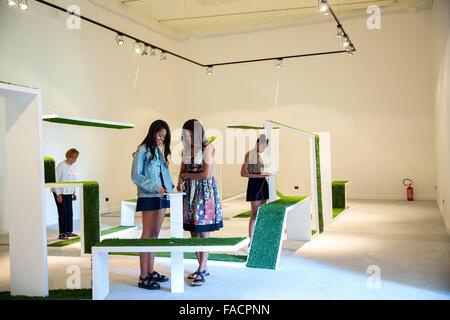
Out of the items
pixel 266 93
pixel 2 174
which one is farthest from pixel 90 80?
pixel 266 93

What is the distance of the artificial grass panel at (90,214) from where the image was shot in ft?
18.2

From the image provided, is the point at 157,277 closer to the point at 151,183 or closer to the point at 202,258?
the point at 202,258

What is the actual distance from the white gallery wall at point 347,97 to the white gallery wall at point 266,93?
2 cm

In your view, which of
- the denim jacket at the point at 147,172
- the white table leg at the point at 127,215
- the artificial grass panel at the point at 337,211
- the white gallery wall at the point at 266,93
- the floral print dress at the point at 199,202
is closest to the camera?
the denim jacket at the point at 147,172

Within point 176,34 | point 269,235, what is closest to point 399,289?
point 269,235

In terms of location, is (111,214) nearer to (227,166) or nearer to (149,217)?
(227,166)

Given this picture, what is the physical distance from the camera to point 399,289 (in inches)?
150

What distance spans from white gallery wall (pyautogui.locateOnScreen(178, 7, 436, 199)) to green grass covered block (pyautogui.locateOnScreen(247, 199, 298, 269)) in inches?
273

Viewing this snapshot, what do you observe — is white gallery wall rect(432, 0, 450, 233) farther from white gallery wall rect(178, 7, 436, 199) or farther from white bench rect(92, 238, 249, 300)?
white bench rect(92, 238, 249, 300)

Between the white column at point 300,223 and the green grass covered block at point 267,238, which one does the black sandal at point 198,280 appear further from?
the white column at point 300,223

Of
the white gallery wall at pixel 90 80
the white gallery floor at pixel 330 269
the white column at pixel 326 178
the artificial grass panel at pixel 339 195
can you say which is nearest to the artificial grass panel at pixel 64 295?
the white gallery floor at pixel 330 269

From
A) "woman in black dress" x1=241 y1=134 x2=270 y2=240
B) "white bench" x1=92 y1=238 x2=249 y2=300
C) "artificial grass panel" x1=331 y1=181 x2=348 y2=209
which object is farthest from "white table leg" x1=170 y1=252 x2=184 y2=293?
"artificial grass panel" x1=331 y1=181 x2=348 y2=209

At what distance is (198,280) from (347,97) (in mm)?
8353

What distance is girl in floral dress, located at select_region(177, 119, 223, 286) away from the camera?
13.0 feet
